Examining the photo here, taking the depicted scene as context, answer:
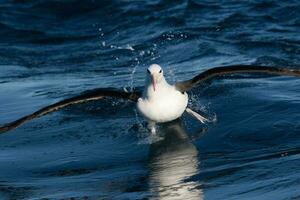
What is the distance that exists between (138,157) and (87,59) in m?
8.01

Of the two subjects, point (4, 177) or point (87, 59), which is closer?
point (4, 177)

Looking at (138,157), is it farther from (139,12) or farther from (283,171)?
(139,12)

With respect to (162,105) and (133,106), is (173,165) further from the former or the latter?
(133,106)

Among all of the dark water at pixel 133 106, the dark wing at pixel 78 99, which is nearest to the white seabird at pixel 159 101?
the dark wing at pixel 78 99

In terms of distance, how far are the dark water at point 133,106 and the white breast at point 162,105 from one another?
0.36 metres

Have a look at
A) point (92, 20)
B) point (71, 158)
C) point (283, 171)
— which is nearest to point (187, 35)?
point (92, 20)

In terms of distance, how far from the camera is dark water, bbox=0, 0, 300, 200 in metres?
9.24

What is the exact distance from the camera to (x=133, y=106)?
13.1 m

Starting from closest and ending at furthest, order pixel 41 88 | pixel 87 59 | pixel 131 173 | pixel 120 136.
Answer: pixel 131 173, pixel 120 136, pixel 41 88, pixel 87 59

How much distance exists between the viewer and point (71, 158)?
10695 mm

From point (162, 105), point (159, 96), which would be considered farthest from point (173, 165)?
point (159, 96)

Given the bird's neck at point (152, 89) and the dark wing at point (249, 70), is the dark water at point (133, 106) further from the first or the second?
the dark wing at point (249, 70)

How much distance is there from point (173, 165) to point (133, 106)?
3312 mm

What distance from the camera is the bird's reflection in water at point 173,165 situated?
8555mm
